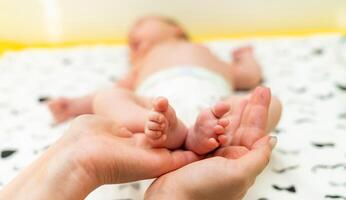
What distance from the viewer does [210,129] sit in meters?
0.75

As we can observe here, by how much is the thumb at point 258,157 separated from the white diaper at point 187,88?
0.71 ft

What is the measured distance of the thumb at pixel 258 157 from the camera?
A: 724 millimetres

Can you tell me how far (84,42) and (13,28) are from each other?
300mm

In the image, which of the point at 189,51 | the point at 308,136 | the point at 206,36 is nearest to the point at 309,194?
the point at 308,136

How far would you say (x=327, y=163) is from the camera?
95 centimetres

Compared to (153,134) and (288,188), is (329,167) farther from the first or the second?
(153,134)

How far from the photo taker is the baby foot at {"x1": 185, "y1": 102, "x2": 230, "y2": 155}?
0.74 meters

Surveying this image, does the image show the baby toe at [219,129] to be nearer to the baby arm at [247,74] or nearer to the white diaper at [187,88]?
the white diaper at [187,88]

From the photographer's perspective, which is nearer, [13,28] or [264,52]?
[264,52]

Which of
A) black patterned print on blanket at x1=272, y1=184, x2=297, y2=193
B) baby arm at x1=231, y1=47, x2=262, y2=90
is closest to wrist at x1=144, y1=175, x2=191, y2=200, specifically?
black patterned print on blanket at x1=272, y1=184, x2=297, y2=193

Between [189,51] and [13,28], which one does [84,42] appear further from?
[189,51]

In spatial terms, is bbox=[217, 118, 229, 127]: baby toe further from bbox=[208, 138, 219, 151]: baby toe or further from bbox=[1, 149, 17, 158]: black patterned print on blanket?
bbox=[1, 149, 17, 158]: black patterned print on blanket

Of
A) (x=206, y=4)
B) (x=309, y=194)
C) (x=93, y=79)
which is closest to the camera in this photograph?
(x=309, y=194)

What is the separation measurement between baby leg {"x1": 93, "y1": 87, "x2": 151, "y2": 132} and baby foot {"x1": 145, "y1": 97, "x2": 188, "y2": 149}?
0.09 metres
